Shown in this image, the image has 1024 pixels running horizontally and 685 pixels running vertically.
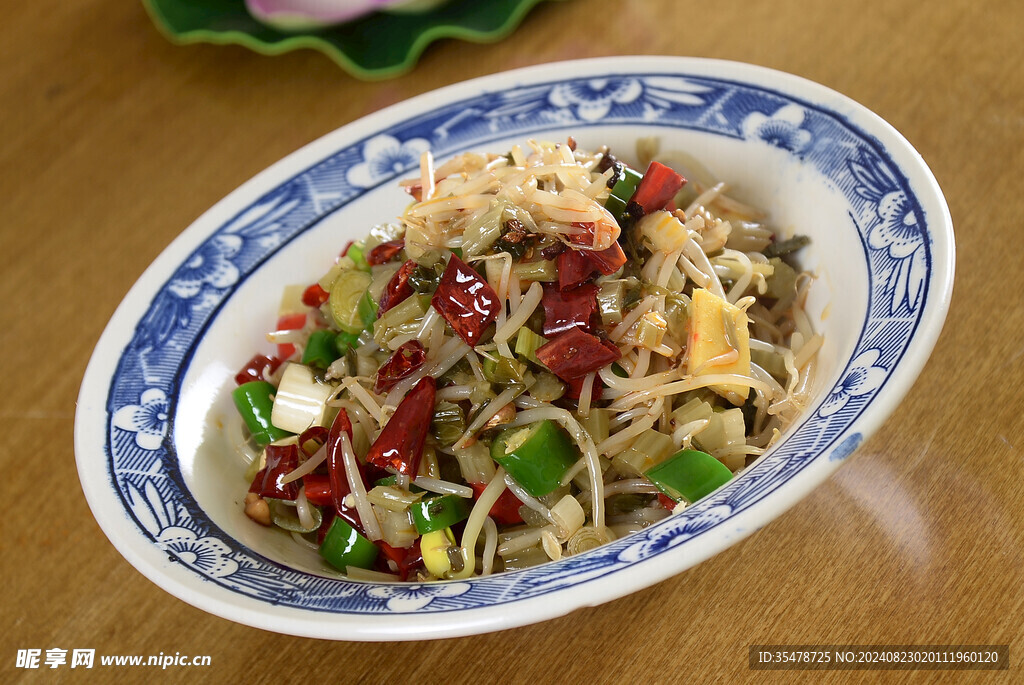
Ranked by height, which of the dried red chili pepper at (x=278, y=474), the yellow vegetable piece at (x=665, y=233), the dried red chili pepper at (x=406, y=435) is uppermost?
the yellow vegetable piece at (x=665, y=233)

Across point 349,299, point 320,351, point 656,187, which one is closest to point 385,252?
point 349,299

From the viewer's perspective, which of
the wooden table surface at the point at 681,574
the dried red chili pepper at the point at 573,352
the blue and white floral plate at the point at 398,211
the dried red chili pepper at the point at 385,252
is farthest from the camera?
the dried red chili pepper at the point at 385,252

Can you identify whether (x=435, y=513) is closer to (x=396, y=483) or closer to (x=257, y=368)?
(x=396, y=483)

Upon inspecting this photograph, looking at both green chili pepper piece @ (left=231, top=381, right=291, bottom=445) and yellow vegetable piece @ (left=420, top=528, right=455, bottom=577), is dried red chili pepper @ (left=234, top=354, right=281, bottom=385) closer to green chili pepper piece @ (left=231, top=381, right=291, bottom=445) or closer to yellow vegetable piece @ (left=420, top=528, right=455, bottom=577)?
green chili pepper piece @ (left=231, top=381, right=291, bottom=445)

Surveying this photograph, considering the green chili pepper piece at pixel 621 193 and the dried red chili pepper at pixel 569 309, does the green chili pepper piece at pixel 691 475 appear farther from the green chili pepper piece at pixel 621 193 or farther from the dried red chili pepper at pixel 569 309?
the green chili pepper piece at pixel 621 193

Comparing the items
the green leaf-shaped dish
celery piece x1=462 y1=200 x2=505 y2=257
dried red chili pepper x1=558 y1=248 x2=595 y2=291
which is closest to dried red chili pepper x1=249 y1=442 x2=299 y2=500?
celery piece x1=462 y1=200 x2=505 y2=257

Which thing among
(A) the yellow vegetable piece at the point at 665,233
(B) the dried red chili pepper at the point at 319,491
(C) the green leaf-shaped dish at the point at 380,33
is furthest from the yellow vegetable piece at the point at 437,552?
(C) the green leaf-shaped dish at the point at 380,33

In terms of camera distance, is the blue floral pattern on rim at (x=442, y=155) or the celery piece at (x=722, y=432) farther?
the celery piece at (x=722, y=432)
